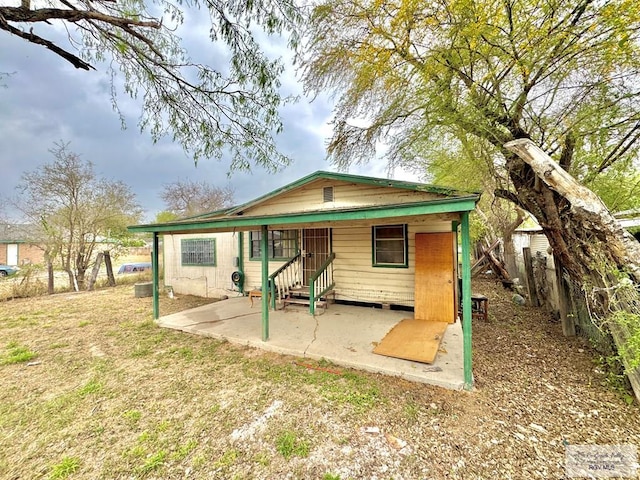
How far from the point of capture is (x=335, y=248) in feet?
23.0

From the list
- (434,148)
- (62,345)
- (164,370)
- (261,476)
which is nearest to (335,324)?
(164,370)

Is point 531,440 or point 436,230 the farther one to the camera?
point 436,230

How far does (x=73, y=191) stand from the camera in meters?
10.1

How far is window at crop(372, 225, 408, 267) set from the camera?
620cm

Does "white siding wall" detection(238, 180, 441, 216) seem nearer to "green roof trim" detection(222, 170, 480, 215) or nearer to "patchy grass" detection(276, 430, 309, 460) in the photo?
"green roof trim" detection(222, 170, 480, 215)

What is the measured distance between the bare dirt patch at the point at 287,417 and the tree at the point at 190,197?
19.8 metres

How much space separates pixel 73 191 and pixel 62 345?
8.20 meters

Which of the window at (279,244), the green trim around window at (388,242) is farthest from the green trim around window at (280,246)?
the green trim around window at (388,242)

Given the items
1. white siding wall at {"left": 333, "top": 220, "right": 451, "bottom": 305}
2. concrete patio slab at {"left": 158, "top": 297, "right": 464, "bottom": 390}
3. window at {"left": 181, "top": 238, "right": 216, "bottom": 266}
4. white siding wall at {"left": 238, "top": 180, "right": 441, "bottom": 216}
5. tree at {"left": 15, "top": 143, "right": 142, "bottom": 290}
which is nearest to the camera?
concrete patio slab at {"left": 158, "top": 297, "right": 464, "bottom": 390}

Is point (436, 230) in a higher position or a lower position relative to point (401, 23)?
lower

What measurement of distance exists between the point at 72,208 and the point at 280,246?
355 inches

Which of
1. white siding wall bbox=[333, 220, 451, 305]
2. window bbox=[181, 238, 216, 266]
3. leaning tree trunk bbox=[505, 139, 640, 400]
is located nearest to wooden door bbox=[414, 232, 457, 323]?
white siding wall bbox=[333, 220, 451, 305]

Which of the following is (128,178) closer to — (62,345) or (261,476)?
(62,345)

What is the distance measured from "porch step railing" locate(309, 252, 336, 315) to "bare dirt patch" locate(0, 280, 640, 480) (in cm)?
202
